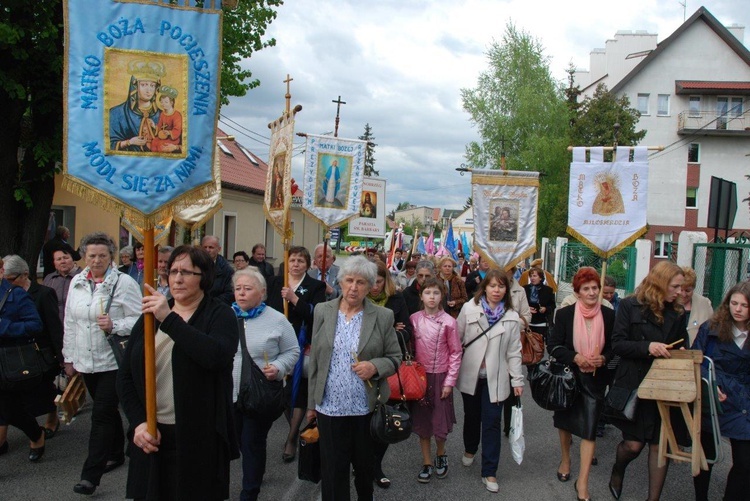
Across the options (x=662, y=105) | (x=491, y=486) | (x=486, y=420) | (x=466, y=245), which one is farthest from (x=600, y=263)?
(x=662, y=105)

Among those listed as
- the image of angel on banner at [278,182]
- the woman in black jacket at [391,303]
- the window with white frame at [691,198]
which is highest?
the window with white frame at [691,198]

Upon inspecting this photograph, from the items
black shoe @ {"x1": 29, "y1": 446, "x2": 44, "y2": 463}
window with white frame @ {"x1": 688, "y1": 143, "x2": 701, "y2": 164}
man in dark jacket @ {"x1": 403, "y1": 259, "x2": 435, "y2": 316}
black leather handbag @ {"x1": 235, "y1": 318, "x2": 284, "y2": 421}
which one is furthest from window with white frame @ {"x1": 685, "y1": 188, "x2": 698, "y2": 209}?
black shoe @ {"x1": 29, "y1": 446, "x2": 44, "y2": 463}

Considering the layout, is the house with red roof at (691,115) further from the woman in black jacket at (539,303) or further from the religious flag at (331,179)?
the religious flag at (331,179)

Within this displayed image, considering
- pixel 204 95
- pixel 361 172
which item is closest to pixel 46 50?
pixel 361 172

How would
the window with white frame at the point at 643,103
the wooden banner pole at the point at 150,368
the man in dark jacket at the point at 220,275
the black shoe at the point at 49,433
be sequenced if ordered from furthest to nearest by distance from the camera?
the window with white frame at the point at 643,103 → the man in dark jacket at the point at 220,275 → the black shoe at the point at 49,433 → the wooden banner pole at the point at 150,368

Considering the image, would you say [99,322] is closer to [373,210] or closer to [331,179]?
[331,179]

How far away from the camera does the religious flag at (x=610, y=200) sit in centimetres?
691

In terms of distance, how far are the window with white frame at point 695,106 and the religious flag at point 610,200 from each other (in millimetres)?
33932

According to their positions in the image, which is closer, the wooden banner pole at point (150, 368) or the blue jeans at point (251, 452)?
the wooden banner pole at point (150, 368)

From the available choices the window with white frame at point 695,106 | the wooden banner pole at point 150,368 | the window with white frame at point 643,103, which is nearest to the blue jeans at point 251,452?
the wooden banner pole at point 150,368

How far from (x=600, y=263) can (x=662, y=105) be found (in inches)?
865

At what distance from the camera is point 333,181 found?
322 inches

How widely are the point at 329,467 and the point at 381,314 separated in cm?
106

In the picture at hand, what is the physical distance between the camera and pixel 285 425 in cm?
705
